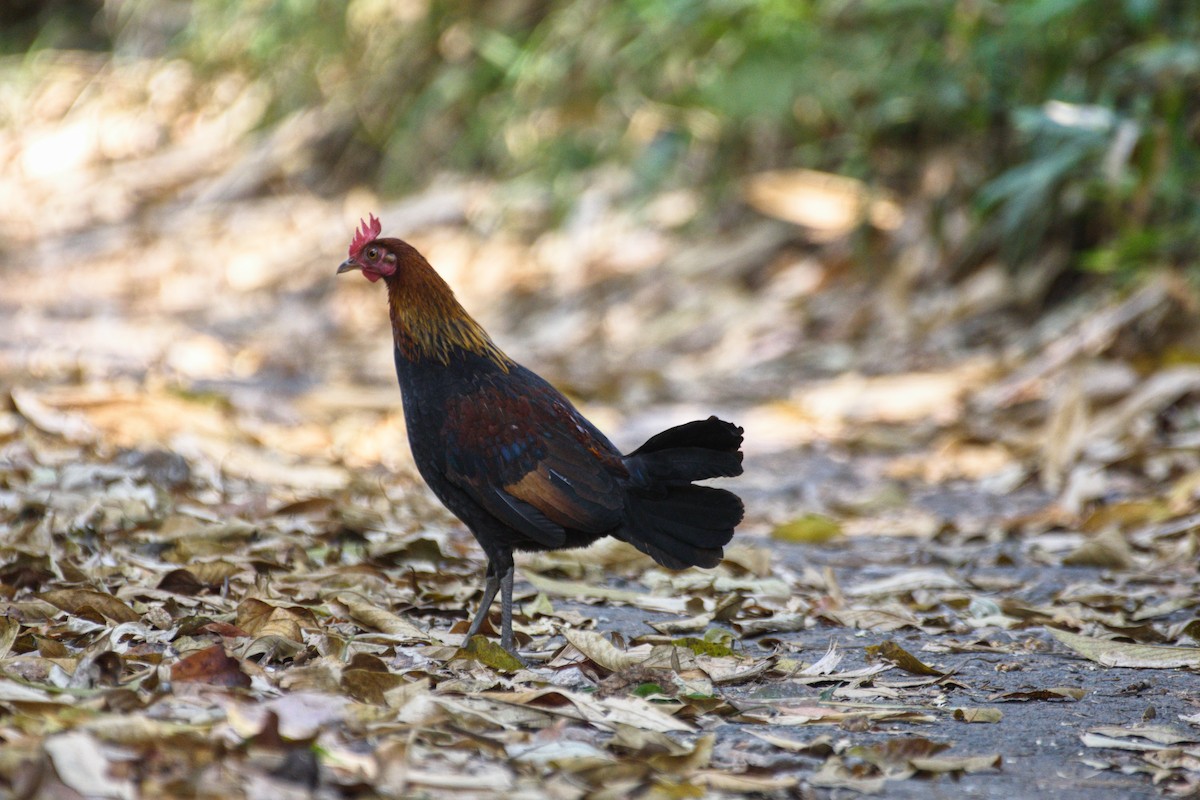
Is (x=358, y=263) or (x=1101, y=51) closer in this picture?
(x=358, y=263)

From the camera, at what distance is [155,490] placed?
14.2 feet

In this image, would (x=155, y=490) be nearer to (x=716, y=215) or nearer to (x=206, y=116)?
(x=716, y=215)

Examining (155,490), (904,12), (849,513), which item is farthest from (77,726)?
(904,12)

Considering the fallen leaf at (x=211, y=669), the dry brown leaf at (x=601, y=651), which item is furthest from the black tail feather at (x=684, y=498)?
the fallen leaf at (x=211, y=669)

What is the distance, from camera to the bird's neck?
343cm

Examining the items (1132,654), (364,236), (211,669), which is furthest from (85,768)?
(1132,654)

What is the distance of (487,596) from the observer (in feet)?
11.0

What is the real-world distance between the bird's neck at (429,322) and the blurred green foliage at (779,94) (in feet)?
13.1

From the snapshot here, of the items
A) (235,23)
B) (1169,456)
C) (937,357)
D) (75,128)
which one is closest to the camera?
(1169,456)

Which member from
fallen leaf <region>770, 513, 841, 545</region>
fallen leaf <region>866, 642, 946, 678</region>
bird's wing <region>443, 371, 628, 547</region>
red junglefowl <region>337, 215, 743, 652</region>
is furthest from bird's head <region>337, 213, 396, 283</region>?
fallen leaf <region>770, 513, 841, 545</region>

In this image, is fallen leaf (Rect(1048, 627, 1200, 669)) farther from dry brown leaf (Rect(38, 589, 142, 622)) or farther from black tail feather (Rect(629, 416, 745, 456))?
dry brown leaf (Rect(38, 589, 142, 622))

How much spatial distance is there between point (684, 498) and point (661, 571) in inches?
39.2

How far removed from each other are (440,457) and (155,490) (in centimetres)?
149

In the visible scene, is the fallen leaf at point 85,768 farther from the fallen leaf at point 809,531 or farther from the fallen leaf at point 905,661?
the fallen leaf at point 809,531
